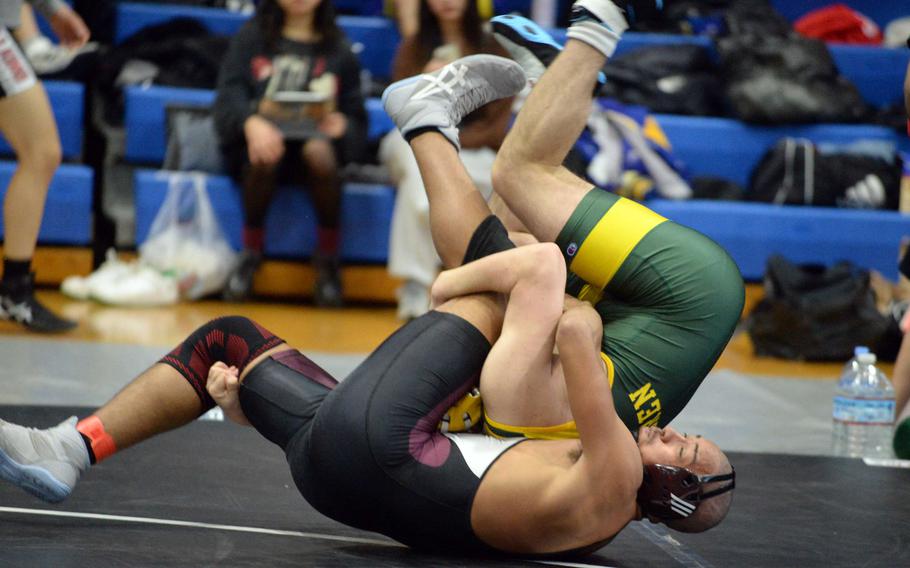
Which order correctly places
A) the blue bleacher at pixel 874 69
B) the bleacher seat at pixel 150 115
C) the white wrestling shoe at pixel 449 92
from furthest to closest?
the blue bleacher at pixel 874 69
the bleacher seat at pixel 150 115
the white wrestling shoe at pixel 449 92

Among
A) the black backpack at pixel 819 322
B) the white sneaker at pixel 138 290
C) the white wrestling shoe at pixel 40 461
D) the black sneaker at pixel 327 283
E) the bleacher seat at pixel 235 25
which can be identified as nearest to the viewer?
the white wrestling shoe at pixel 40 461

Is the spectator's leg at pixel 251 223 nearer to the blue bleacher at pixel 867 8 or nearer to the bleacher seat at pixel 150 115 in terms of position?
the bleacher seat at pixel 150 115

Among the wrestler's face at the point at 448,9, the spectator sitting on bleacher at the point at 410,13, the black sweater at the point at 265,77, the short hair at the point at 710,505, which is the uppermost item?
the short hair at the point at 710,505

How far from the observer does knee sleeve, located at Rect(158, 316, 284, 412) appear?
106 inches

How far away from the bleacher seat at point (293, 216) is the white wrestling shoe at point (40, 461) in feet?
10.0

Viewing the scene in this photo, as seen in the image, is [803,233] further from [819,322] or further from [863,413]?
[863,413]

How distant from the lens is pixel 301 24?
5.55m

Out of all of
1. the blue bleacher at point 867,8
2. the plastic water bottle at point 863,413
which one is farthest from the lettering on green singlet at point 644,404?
the blue bleacher at point 867,8

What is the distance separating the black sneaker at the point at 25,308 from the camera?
461cm

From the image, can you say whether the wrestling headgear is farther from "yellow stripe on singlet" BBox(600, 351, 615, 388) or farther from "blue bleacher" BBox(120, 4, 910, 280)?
"blue bleacher" BBox(120, 4, 910, 280)

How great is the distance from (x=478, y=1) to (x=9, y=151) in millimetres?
2050

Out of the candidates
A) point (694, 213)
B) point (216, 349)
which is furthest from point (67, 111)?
point (216, 349)

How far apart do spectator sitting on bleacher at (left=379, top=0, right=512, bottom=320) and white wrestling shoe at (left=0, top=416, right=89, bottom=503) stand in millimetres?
2795

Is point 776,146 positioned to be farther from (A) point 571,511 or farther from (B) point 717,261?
(A) point 571,511
